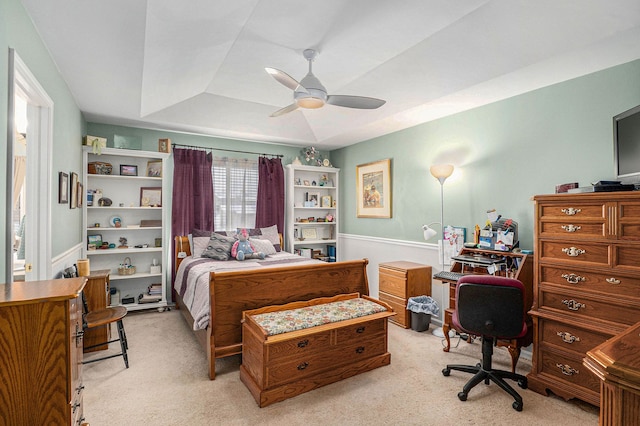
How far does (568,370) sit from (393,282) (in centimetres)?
195

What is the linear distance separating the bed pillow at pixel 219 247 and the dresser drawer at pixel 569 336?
11.5 feet

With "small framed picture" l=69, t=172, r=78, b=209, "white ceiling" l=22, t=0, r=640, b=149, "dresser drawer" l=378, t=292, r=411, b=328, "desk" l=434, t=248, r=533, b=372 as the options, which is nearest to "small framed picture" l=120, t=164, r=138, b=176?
"white ceiling" l=22, t=0, r=640, b=149

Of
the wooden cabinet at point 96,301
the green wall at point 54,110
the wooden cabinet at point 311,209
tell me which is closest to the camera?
the green wall at point 54,110

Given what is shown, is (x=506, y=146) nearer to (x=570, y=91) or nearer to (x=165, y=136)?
(x=570, y=91)

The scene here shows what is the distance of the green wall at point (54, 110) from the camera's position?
1.67 meters

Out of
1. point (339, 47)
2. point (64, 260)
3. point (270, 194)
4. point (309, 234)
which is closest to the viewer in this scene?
point (339, 47)

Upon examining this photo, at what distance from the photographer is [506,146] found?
3422mm

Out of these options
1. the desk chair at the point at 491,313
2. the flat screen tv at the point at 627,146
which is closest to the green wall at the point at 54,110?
the desk chair at the point at 491,313

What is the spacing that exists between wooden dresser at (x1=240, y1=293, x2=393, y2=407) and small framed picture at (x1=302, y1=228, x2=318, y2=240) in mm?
2826

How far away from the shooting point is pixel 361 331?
110 inches

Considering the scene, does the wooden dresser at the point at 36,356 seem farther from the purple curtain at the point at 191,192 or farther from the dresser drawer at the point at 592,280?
the purple curtain at the point at 191,192

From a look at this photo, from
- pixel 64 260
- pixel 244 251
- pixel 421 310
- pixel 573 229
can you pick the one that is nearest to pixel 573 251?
pixel 573 229

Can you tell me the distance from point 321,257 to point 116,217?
321cm

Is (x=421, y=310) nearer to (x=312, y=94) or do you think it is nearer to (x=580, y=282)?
(x=580, y=282)
